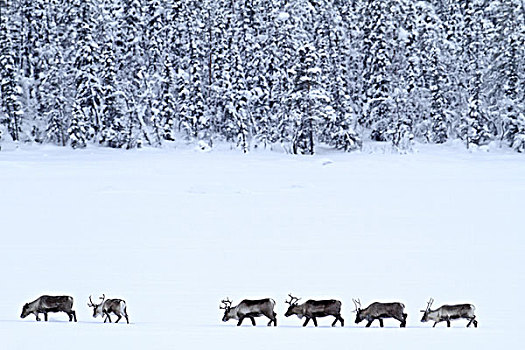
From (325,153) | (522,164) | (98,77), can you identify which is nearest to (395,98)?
(325,153)

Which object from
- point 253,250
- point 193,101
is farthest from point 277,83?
point 253,250

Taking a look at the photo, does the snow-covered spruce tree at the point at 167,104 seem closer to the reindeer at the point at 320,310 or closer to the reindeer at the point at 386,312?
the reindeer at the point at 320,310

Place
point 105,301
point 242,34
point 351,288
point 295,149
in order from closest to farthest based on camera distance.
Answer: point 105,301
point 351,288
point 295,149
point 242,34

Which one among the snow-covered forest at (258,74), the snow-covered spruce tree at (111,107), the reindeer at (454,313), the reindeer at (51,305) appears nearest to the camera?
the reindeer at (454,313)

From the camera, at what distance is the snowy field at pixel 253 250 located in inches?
301

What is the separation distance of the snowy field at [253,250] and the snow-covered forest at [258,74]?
13.4 metres

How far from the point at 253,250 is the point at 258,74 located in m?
37.3

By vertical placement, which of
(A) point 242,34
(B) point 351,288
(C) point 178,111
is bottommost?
(B) point 351,288

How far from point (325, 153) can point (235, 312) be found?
37396 mm

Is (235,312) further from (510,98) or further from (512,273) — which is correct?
(510,98)

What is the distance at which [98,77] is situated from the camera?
4775 cm

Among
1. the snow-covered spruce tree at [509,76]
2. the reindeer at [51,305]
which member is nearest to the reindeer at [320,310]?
the reindeer at [51,305]

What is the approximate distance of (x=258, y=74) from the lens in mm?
52031

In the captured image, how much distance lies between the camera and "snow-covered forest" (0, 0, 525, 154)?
153 ft
